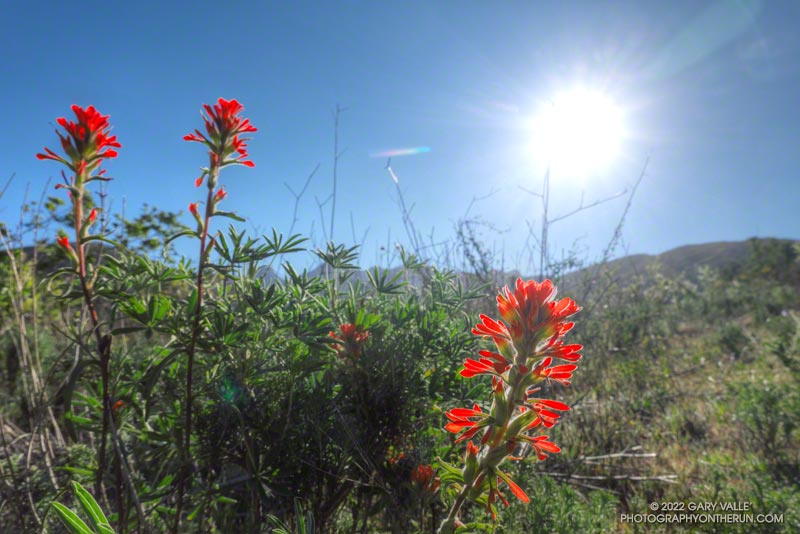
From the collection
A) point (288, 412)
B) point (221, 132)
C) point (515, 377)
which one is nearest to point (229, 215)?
point (221, 132)

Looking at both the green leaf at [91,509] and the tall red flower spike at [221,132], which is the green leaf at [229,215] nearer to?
the tall red flower spike at [221,132]

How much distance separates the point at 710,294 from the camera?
11555mm

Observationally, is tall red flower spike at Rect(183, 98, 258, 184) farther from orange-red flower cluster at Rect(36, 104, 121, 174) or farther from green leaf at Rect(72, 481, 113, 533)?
green leaf at Rect(72, 481, 113, 533)

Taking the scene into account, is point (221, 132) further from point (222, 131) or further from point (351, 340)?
point (351, 340)

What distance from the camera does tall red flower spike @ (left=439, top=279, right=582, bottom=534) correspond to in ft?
2.49

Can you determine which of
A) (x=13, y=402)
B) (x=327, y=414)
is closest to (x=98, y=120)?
(x=327, y=414)

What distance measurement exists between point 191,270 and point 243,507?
2.43 feet

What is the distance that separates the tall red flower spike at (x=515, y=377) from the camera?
76 centimetres

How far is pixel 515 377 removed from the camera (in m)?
0.77

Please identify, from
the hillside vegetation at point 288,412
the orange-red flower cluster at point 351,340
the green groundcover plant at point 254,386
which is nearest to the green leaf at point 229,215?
the green groundcover plant at point 254,386

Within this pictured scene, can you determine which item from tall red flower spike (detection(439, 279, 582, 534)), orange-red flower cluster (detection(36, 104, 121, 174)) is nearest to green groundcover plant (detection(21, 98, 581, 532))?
orange-red flower cluster (detection(36, 104, 121, 174))

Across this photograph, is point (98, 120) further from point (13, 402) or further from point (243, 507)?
point (13, 402)

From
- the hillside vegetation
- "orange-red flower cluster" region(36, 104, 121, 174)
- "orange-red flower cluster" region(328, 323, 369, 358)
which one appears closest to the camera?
"orange-red flower cluster" region(36, 104, 121, 174)

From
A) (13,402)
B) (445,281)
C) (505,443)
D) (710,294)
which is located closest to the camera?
(505,443)
